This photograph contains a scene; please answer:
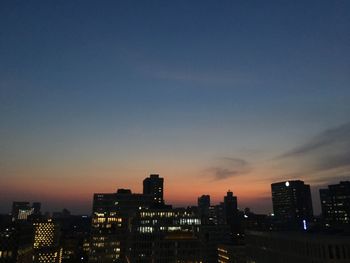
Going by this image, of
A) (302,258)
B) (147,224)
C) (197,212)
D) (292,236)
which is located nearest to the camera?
(302,258)

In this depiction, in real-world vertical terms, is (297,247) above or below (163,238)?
below

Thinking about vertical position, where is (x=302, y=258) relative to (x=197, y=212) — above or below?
below

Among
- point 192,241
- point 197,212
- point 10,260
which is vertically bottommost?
point 10,260

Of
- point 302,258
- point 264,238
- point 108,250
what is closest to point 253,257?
point 264,238

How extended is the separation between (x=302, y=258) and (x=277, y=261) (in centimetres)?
1896

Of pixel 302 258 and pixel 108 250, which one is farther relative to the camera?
Result: pixel 108 250

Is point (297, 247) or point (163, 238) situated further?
point (163, 238)

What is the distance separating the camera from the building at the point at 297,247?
8319 centimetres

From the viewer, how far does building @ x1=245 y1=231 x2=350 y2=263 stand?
8319 cm

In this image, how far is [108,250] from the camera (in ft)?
655

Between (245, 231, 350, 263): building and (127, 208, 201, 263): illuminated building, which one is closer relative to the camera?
(245, 231, 350, 263): building

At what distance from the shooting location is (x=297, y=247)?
97.6m

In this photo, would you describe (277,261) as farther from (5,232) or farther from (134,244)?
(5,232)

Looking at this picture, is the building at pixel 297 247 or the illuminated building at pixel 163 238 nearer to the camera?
the building at pixel 297 247
